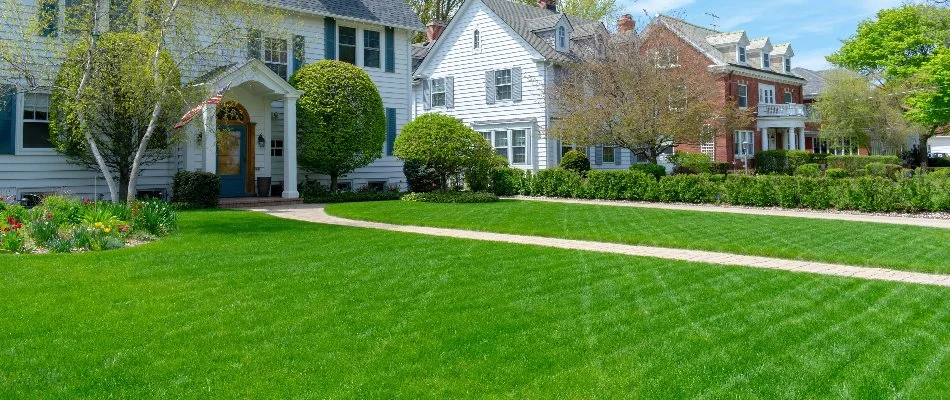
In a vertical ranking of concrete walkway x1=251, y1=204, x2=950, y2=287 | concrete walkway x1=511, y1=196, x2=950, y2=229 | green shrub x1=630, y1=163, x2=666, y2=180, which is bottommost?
concrete walkway x1=251, y1=204, x2=950, y2=287

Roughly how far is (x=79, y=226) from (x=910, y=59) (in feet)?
137

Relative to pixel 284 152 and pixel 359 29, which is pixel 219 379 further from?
pixel 359 29

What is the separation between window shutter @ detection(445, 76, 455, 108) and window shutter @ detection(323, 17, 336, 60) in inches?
372

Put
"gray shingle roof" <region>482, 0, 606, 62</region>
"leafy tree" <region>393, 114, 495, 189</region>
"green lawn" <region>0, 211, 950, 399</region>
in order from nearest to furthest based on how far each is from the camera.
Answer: "green lawn" <region>0, 211, 950, 399</region>, "leafy tree" <region>393, 114, 495, 189</region>, "gray shingle roof" <region>482, 0, 606, 62</region>

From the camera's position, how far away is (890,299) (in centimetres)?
597

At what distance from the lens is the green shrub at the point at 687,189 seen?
1773cm

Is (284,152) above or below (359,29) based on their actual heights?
below

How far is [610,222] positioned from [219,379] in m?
9.79

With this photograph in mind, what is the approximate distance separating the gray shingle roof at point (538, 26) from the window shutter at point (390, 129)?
7.30 metres

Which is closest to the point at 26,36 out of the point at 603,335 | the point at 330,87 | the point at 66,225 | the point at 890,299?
the point at 66,225

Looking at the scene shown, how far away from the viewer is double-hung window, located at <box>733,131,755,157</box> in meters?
35.1

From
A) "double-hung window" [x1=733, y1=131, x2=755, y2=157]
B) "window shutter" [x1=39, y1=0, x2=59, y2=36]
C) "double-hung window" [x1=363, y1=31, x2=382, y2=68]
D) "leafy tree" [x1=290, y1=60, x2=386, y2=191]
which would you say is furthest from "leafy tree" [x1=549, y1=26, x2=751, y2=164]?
"window shutter" [x1=39, y1=0, x2=59, y2=36]

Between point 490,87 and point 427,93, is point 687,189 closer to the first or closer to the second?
point 490,87

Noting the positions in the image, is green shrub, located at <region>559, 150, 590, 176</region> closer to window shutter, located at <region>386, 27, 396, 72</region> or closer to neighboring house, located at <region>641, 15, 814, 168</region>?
window shutter, located at <region>386, 27, 396, 72</region>
